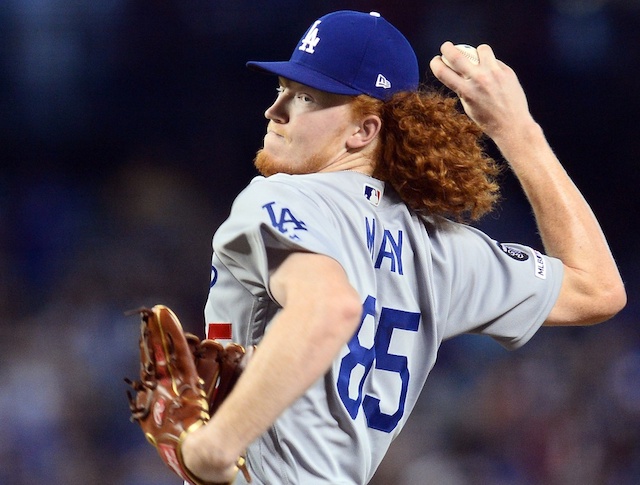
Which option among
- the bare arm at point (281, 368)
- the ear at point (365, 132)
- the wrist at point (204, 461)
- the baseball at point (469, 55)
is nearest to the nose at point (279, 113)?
the ear at point (365, 132)

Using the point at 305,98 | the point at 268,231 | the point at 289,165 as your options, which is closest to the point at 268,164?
the point at 289,165

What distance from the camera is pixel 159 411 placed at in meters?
1.49

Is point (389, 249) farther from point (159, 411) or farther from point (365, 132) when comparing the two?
point (159, 411)

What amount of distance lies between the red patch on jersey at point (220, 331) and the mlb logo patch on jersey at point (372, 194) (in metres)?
0.38

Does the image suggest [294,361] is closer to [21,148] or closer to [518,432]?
[518,432]

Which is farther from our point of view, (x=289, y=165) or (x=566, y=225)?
(x=566, y=225)

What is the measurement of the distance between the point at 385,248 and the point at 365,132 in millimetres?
285

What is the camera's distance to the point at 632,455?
17.6 ft

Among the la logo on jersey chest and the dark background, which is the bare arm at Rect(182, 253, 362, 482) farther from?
the dark background

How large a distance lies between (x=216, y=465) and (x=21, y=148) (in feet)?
15.7

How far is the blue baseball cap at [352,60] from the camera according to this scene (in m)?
1.90

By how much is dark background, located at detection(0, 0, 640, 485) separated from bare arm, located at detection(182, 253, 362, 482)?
382cm

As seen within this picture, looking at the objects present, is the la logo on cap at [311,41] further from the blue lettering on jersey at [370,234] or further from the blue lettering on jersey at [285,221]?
the blue lettering on jersey at [285,221]

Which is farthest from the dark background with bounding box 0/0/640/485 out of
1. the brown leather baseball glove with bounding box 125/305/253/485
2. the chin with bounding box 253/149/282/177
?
the brown leather baseball glove with bounding box 125/305/253/485
